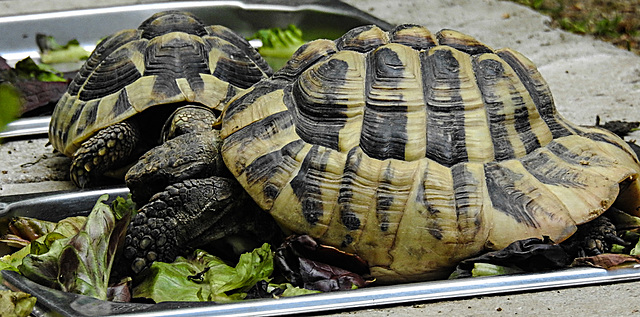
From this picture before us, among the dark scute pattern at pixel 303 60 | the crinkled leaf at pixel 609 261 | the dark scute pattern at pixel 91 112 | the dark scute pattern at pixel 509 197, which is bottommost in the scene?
the crinkled leaf at pixel 609 261

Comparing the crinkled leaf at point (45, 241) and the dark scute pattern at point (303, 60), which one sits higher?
the dark scute pattern at point (303, 60)

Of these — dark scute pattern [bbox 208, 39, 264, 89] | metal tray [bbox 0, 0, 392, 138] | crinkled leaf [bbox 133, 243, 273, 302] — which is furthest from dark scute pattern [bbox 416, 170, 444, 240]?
metal tray [bbox 0, 0, 392, 138]

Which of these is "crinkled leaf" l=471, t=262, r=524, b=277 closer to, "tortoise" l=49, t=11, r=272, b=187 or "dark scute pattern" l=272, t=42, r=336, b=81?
"dark scute pattern" l=272, t=42, r=336, b=81

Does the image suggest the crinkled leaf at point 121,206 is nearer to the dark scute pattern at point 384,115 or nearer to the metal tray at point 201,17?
the dark scute pattern at point 384,115

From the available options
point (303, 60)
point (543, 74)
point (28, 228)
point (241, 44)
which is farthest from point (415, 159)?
point (543, 74)

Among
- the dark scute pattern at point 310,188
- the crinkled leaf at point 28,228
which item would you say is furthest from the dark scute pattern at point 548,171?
the crinkled leaf at point 28,228

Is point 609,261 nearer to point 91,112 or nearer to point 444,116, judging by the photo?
point 444,116

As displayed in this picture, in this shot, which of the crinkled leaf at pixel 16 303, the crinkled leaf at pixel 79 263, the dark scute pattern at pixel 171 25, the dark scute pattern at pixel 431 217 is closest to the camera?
the crinkled leaf at pixel 16 303

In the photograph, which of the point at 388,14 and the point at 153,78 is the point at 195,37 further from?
the point at 388,14
